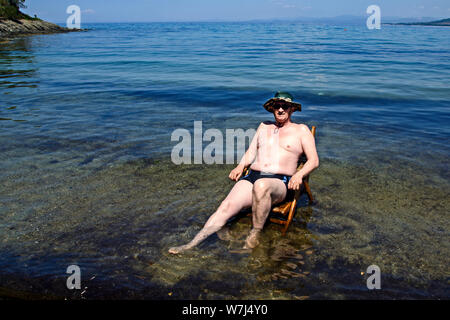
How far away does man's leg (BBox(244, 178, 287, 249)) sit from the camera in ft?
14.6

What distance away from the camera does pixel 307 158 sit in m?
4.96

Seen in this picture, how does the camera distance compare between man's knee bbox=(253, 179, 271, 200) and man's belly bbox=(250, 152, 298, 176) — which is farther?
man's belly bbox=(250, 152, 298, 176)

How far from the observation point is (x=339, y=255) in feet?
14.3

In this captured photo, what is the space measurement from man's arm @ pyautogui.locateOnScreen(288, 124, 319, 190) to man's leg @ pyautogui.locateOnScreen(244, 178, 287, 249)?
0.23m

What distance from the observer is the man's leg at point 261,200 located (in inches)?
175

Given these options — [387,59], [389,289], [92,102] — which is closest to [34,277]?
[389,289]

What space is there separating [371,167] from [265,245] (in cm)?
402

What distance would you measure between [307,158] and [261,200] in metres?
1.07

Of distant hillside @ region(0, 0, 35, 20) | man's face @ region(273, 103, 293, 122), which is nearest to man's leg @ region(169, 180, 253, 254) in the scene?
man's face @ region(273, 103, 293, 122)

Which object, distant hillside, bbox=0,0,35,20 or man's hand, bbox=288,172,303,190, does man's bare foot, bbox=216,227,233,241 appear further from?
distant hillside, bbox=0,0,35,20

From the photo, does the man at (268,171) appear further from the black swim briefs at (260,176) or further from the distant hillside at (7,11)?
the distant hillside at (7,11)

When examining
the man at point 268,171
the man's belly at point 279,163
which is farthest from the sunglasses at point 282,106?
the man's belly at point 279,163

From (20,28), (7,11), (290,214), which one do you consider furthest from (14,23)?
(290,214)

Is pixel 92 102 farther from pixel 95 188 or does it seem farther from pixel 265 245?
pixel 265 245
